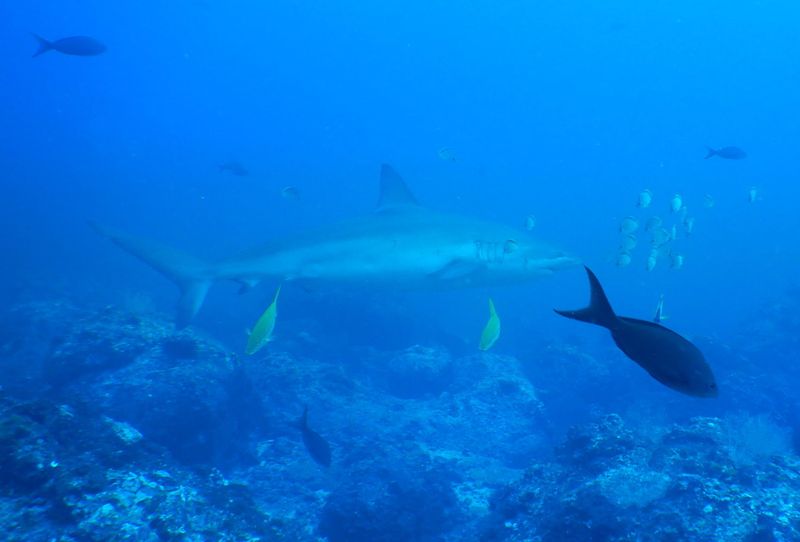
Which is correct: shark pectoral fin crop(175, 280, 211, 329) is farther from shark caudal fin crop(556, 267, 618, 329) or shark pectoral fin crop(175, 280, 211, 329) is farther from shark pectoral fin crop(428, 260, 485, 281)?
shark caudal fin crop(556, 267, 618, 329)

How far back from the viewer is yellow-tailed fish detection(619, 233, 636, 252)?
35.6ft

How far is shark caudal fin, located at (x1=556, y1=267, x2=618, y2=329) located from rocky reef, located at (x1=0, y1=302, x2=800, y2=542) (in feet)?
9.26

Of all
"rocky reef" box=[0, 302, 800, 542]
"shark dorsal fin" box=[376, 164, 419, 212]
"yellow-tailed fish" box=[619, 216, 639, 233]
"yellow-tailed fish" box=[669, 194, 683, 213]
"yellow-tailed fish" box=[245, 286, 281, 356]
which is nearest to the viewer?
"rocky reef" box=[0, 302, 800, 542]

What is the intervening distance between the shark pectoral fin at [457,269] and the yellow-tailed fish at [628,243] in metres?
3.71

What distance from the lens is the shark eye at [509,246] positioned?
31.1 feet

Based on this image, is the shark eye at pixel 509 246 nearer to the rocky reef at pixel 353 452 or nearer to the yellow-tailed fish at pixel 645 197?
the rocky reef at pixel 353 452

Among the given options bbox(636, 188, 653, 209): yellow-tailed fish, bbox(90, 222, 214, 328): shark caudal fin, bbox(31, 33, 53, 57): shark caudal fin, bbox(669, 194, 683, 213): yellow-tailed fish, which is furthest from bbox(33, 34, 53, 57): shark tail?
bbox(669, 194, 683, 213): yellow-tailed fish

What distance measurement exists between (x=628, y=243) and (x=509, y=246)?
11.1 ft

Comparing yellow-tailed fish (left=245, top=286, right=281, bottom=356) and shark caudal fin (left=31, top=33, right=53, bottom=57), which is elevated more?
shark caudal fin (left=31, top=33, right=53, bottom=57)

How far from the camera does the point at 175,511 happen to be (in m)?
3.95

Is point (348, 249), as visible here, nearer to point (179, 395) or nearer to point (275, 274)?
point (275, 274)

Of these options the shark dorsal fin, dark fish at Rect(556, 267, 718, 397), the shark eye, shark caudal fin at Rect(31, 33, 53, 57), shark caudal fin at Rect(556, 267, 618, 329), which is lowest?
the shark eye

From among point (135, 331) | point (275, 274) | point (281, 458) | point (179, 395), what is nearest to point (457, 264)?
point (275, 274)

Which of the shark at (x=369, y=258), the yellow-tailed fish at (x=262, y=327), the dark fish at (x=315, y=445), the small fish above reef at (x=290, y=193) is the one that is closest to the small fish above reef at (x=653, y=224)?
the shark at (x=369, y=258)
